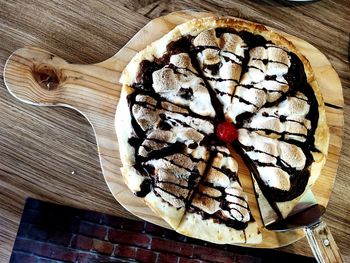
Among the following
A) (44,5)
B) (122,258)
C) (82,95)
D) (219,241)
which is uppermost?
(44,5)

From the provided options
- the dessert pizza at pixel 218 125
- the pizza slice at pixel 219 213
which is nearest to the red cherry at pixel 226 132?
the dessert pizza at pixel 218 125

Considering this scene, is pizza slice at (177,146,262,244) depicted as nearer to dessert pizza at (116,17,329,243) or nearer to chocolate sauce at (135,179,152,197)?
dessert pizza at (116,17,329,243)

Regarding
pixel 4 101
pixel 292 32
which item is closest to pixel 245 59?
pixel 292 32

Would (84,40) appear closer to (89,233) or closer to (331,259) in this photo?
(89,233)

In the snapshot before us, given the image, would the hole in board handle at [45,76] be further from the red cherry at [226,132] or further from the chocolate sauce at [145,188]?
the red cherry at [226,132]

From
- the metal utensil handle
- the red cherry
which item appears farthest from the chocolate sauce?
the metal utensil handle

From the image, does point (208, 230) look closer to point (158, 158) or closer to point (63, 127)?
point (158, 158)

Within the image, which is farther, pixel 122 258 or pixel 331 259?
pixel 122 258
